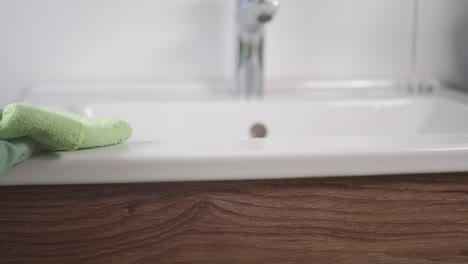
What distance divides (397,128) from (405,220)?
0.37 meters

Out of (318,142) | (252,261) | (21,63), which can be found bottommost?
(252,261)

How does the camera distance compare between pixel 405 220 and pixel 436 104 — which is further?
pixel 436 104

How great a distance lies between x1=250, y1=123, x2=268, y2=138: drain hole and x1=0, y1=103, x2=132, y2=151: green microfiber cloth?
14.5 inches

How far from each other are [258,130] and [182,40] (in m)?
0.21

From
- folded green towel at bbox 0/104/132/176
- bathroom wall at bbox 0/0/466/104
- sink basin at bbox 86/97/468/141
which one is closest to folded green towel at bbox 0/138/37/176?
folded green towel at bbox 0/104/132/176

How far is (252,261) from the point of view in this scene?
1.53 feet

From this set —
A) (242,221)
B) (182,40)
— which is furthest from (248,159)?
(182,40)

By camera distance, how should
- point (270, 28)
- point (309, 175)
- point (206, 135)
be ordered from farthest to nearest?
point (270, 28), point (206, 135), point (309, 175)

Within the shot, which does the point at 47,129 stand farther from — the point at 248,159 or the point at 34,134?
the point at 248,159

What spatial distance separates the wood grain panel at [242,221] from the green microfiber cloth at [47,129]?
4 centimetres

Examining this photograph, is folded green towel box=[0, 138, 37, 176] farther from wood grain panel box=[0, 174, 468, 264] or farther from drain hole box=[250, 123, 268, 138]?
drain hole box=[250, 123, 268, 138]

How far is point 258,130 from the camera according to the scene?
0.81 m

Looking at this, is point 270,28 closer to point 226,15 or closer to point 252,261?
point 226,15

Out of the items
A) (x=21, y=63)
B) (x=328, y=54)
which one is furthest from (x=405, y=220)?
(x=21, y=63)
